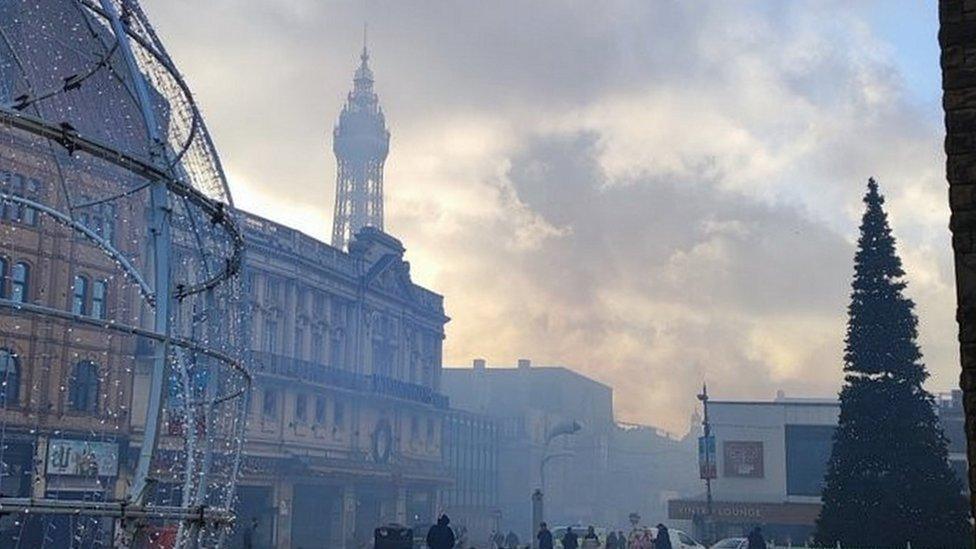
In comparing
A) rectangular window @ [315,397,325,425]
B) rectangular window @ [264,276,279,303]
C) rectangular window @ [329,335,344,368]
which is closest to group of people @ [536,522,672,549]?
rectangular window @ [264,276,279,303]

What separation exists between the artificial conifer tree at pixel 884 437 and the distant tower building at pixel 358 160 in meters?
95.4

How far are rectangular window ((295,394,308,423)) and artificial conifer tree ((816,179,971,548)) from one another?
89.2ft

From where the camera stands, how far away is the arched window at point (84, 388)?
30281 mm

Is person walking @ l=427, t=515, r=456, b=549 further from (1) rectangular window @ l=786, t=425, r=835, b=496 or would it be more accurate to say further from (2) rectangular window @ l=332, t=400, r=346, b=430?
(1) rectangular window @ l=786, t=425, r=835, b=496

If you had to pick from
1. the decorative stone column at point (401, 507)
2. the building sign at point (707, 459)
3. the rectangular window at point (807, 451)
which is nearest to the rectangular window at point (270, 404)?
Result: the decorative stone column at point (401, 507)

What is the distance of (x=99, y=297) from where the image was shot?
31.2 metres

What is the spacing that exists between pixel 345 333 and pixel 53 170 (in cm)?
3598

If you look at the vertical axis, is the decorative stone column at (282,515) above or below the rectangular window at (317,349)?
below

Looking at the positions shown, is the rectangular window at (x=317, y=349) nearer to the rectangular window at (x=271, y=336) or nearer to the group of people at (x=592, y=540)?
the rectangular window at (x=271, y=336)

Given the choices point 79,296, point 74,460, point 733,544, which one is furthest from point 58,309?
point 733,544

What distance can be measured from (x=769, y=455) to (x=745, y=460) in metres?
1.22

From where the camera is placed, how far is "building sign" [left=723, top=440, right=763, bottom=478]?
5456 cm

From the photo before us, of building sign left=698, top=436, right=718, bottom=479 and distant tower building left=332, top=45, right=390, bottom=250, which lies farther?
distant tower building left=332, top=45, right=390, bottom=250

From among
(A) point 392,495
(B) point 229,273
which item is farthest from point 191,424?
(A) point 392,495
